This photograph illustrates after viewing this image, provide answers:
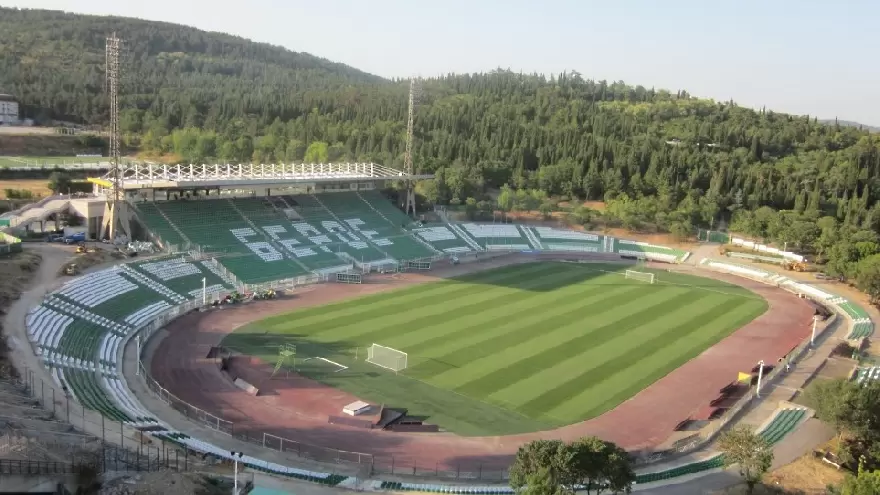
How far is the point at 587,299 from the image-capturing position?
52062 mm

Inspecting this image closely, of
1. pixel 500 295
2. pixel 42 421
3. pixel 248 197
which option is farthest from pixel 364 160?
pixel 42 421

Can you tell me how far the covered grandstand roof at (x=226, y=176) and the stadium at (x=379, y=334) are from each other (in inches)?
10.3

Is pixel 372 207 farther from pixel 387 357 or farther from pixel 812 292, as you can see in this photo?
pixel 812 292

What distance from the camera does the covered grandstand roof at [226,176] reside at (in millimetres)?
51406

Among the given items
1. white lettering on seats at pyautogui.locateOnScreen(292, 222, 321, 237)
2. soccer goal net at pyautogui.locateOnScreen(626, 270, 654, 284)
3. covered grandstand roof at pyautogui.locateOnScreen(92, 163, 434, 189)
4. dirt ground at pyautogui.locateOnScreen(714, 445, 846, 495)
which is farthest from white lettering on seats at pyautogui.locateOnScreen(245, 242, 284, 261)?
dirt ground at pyautogui.locateOnScreen(714, 445, 846, 495)

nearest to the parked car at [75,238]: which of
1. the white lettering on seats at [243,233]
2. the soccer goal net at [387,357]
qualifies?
the white lettering on seats at [243,233]

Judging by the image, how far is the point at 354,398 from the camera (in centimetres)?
3130

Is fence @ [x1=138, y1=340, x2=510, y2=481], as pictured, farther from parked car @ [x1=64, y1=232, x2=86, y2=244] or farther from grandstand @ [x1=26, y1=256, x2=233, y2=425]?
parked car @ [x1=64, y1=232, x2=86, y2=244]

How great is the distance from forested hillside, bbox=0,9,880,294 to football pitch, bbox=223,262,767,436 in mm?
20309

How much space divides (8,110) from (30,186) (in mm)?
40523

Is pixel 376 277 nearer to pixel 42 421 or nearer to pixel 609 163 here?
pixel 42 421

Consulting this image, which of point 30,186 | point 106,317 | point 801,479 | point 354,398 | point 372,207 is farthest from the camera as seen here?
point 372,207

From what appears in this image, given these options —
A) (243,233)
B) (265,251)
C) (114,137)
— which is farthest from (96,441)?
(243,233)

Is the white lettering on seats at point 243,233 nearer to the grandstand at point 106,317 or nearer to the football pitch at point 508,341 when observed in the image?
the grandstand at point 106,317
